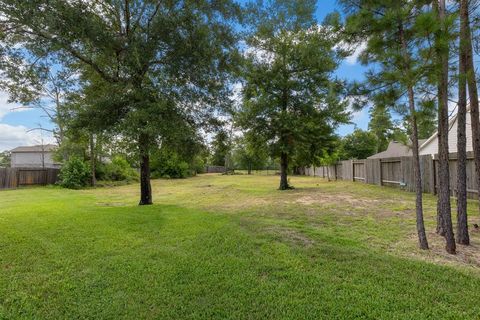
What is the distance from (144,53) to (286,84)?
7534 mm

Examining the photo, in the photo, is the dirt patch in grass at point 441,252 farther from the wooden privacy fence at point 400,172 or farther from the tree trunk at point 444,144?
the wooden privacy fence at point 400,172

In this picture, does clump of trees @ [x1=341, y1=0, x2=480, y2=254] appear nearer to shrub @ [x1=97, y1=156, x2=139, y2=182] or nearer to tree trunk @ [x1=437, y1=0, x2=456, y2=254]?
tree trunk @ [x1=437, y1=0, x2=456, y2=254]

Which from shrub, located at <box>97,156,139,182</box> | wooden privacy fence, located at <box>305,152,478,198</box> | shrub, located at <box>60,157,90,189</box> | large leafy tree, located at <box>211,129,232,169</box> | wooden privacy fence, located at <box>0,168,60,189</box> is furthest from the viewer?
shrub, located at <box>97,156,139,182</box>

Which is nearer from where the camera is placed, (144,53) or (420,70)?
(420,70)

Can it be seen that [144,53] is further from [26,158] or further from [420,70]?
[26,158]

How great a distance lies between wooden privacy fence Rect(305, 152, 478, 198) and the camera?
25.9 ft

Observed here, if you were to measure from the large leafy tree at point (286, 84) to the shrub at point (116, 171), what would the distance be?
1227 centimetres

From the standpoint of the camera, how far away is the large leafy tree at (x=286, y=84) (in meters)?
12.5

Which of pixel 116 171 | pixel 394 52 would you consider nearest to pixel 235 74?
pixel 394 52

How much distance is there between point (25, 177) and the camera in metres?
16.7

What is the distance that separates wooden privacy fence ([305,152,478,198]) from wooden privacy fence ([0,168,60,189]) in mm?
19745

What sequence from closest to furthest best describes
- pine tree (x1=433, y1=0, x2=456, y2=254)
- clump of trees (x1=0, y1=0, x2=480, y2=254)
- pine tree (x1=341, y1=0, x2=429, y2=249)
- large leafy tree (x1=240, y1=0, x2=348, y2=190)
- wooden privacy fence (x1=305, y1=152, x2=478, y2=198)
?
1. pine tree (x1=433, y1=0, x2=456, y2=254)
2. pine tree (x1=341, y1=0, x2=429, y2=249)
3. clump of trees (x1=0, y1=0, x2=480, y2=254)
4. wooden privacy fence (x1=305, y1=152, x2=478, y2=198)
5. large leafy tree (x1=240, y1=0, x2=348, y2=190)

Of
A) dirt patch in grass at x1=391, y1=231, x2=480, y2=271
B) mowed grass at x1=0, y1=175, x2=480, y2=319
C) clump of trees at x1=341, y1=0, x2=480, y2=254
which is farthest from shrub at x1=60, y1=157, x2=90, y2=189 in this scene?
dirt patch in grass at x1=391, y1=231, x2=480, y2=271

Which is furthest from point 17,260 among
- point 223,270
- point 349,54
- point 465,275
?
point 349,54
